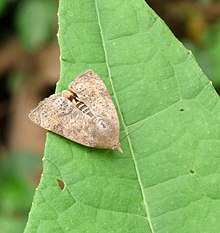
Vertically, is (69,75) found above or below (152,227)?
above

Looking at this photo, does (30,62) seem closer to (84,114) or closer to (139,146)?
(84,114)

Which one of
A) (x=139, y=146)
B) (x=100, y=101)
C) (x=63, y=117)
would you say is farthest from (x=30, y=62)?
(x=139, y=146)

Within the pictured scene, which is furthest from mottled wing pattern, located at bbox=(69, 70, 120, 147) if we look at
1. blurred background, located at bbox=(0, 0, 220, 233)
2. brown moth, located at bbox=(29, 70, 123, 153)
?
blurred background, located at bbox=(0, 0, 220, 233)

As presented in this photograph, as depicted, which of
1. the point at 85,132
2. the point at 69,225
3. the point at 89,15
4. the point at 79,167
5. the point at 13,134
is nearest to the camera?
the point at 69,225

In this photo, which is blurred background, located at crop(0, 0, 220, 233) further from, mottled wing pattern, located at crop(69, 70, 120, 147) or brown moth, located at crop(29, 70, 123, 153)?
mottled wing pattern, located at crop(69, 70, 120, 147)

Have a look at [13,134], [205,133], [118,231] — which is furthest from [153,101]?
[13,134]

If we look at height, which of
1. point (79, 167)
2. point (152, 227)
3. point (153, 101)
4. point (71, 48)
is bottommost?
point (152, 227)

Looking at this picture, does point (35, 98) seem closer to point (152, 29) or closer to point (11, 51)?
point (11, 51)
